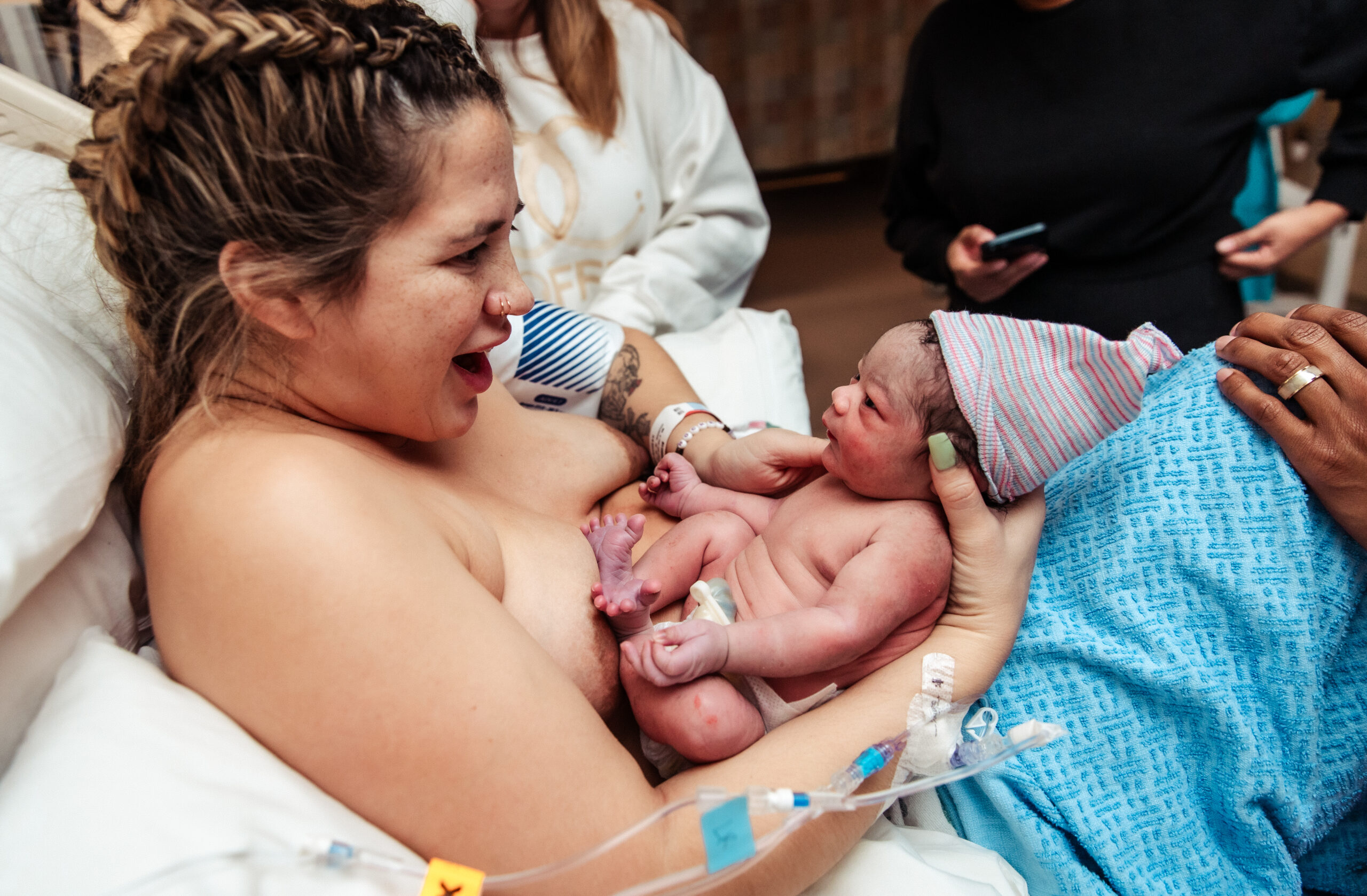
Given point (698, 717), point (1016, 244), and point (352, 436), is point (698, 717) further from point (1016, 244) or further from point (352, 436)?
point (1016, 244)

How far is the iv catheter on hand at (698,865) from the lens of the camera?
2.13ft

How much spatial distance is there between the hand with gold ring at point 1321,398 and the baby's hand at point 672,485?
0.67 meters

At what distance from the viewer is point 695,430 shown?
4.20ft

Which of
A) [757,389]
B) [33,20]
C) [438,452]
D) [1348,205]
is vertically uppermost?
[33,20]

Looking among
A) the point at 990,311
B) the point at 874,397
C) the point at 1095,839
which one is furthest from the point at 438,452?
the point at 990,311

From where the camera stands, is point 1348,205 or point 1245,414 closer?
point 1245,414

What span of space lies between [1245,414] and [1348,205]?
1215mm

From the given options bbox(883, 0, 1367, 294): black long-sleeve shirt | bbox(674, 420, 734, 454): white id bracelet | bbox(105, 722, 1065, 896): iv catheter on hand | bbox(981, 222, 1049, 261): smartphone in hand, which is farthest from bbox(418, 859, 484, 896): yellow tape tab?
bbox(883, 0, 1367, 294): black long-sleeve shirt

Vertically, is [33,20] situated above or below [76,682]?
above

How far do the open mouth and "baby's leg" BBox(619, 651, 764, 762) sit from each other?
1.12ft

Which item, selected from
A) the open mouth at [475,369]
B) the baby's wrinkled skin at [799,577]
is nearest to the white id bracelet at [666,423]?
the baby's wrinkled skin at [799,577]

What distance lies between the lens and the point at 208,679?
0.73 meters

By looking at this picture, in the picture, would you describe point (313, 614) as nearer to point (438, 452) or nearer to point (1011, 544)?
point (438, 452)

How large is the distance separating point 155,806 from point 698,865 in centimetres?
44
